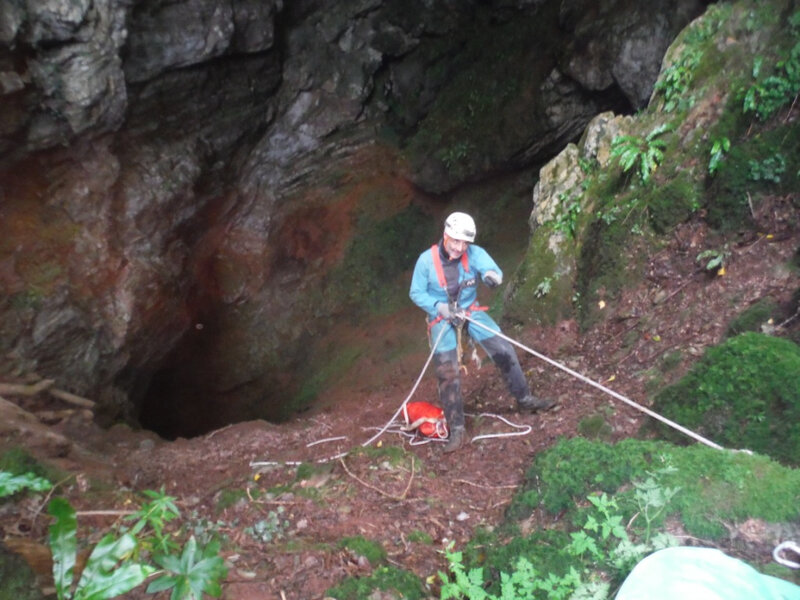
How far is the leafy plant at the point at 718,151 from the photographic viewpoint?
5.25 m

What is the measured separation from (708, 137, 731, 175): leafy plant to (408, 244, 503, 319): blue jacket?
2274 mm

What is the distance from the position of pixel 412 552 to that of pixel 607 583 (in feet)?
4.44

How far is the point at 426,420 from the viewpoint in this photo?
5.53 meters

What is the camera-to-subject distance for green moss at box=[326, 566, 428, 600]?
314 cm

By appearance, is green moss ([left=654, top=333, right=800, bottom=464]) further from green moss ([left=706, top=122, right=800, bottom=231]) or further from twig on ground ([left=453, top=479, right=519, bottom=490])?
green moss ([left=706, top=122, right=800, bottom=231])

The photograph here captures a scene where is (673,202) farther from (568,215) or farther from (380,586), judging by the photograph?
(380,586)

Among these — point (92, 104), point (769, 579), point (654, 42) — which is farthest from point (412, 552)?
point (654, 42)

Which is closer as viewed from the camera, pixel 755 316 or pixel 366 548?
pixel 366 548

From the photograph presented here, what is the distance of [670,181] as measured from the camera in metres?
5.72

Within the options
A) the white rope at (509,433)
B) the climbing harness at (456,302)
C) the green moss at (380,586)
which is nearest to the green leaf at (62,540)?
the green moss at (380,586)

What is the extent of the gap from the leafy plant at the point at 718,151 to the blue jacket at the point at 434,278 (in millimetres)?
2274

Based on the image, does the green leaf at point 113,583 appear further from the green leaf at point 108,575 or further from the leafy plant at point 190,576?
the leafy plant at point 190,576

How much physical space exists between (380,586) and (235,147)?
9.12 metres

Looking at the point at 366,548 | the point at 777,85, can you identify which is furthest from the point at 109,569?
the point at 777,85
